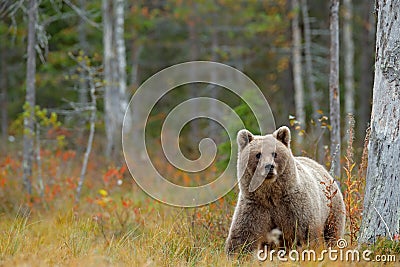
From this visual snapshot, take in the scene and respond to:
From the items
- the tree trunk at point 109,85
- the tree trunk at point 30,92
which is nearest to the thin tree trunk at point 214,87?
the tree trunk at point 109,85

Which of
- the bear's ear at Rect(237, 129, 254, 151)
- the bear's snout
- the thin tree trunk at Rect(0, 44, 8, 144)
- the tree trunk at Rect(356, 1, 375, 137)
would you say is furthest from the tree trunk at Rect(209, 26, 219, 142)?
the bear's snout

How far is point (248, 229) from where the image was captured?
247 inches

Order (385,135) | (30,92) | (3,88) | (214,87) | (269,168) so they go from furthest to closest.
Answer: (3,88)
(214,87)
(30,92)
(269,168)
(385,135)

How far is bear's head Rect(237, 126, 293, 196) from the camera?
19.9 feet

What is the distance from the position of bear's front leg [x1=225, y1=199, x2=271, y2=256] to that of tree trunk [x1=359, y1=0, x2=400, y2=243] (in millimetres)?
1112

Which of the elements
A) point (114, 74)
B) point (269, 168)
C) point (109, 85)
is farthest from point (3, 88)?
→ point (269, 168)

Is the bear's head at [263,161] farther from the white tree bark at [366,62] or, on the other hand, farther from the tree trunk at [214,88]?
the white tree bark at [366,62]

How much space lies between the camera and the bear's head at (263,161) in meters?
6.07

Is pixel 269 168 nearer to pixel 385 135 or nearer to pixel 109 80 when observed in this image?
pixel 385 135

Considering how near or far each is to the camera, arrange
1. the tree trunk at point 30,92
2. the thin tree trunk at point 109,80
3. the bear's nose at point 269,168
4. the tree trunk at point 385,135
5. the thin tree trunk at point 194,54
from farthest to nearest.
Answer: the thin tree trunk at point 194,54 → the thin tree trunk at point 109,80 → the tree trunk at point 30,92 → the bear's nose at point 269,168 → the tree trunk at point 385,135

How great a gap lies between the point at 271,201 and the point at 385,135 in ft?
4.60

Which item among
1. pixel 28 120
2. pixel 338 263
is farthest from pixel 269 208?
pixel 28 120

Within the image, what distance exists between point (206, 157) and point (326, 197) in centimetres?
578

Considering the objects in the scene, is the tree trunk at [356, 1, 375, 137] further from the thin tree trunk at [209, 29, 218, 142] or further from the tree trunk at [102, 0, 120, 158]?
the tree trunk at [102, 0, 120, 158]
